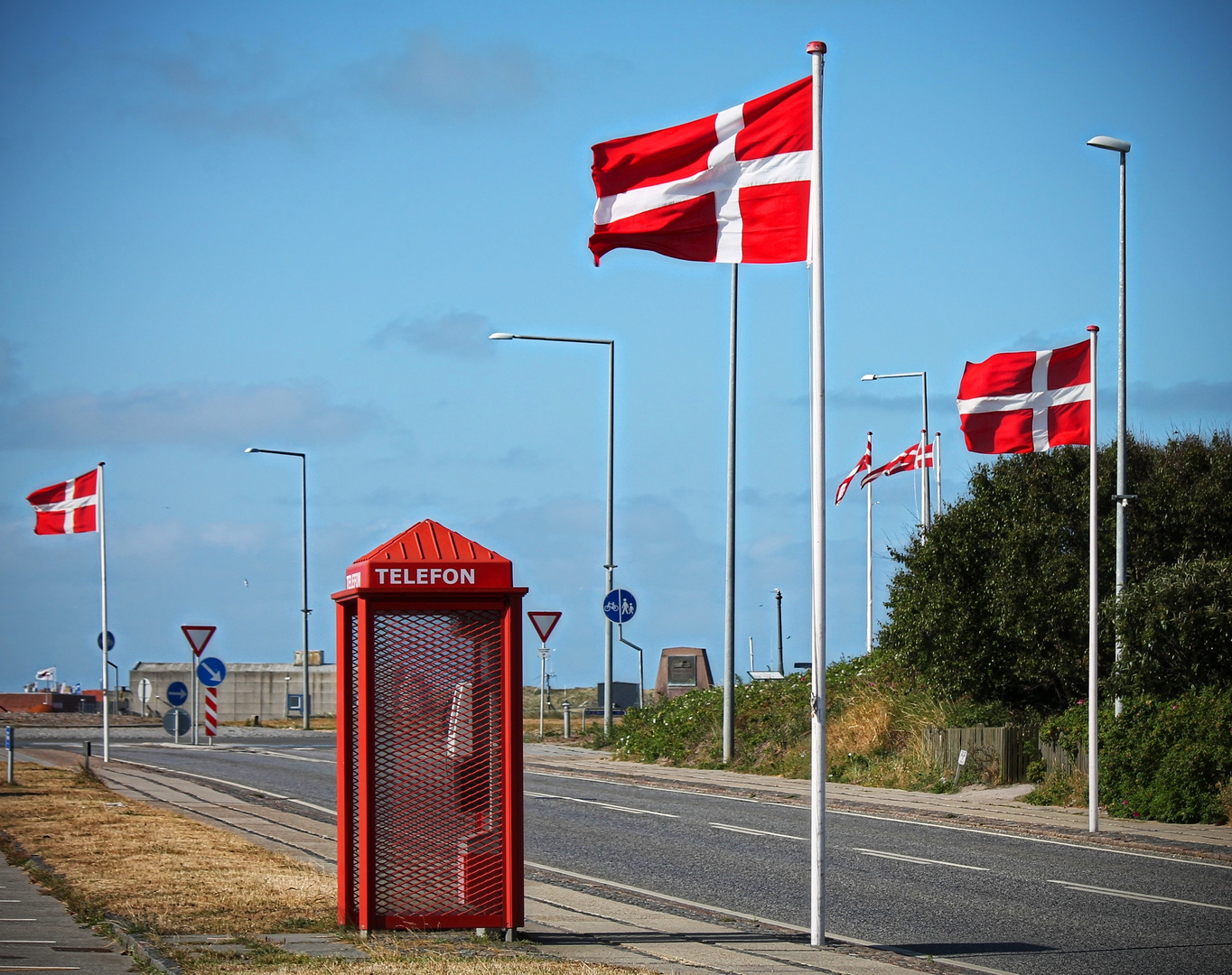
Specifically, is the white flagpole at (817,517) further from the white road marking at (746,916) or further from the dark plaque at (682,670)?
the dark plaque at (682,670)

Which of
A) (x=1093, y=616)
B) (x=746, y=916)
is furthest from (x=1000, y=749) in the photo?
(x=746, y=916)

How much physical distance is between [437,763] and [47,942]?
256 cm

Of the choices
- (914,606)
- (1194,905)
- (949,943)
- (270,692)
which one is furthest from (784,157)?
(270,692)

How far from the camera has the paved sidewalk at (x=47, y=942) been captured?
8.25 metres

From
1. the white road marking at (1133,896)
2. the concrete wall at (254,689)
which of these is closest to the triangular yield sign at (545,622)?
the white road marking at (1133,896)

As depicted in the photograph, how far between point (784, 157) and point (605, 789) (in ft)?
53.0

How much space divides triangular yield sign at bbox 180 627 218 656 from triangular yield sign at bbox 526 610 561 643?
8.16 meters

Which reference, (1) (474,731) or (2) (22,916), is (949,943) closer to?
(1) (474,731)

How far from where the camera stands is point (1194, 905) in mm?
12117

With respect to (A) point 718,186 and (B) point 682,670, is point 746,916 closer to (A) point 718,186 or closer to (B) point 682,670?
(A) point 718,186

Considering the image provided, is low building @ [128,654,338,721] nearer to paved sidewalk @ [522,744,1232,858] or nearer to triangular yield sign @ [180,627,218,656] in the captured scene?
triangular yield sign @ [180,627,218,656]

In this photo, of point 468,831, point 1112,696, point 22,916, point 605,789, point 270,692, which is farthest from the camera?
point 270,692

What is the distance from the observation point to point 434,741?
30.3 ft

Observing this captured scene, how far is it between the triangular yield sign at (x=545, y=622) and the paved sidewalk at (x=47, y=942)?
2526 centimetres
